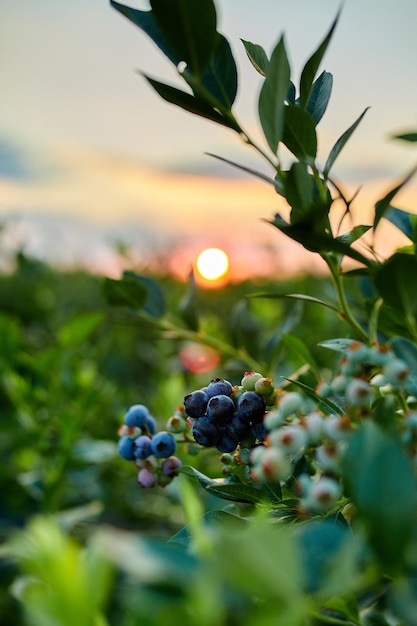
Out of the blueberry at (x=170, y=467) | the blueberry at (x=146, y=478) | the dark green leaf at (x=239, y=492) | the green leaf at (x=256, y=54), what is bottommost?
the blueberry at (x=146, y=478)

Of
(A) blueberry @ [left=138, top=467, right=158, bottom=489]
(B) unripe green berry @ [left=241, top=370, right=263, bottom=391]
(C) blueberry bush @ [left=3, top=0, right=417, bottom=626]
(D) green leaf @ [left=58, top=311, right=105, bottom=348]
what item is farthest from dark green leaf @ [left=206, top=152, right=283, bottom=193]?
(D) green leaf @ [left=58, top=311, right=105, bottom=348]

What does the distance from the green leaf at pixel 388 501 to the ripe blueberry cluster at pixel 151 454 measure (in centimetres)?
27

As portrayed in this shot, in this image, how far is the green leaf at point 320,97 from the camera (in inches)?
19.7

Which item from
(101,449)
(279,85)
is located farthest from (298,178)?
(101,449)

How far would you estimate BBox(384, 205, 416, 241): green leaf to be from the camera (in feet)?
1.84

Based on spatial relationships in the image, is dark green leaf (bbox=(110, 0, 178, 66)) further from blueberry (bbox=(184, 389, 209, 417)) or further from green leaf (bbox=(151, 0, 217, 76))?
blueberry (bbox=(184, 389, 209, 417))

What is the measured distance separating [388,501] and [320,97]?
34 centimetres

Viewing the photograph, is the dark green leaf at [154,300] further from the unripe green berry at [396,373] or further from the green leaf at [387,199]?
the unripe green berry at [396,373]

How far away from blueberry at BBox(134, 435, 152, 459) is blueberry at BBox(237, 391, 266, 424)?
0.12m

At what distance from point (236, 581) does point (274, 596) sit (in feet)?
0.06

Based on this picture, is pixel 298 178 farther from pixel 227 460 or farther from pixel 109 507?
pixel 109 507

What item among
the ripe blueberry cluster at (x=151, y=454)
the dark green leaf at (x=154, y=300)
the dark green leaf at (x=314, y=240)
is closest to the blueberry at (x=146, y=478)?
the ripe blueberry cluster at (x=151, y=454)

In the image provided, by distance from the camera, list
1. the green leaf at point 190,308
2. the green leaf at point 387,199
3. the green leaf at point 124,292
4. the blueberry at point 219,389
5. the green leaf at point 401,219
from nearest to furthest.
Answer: the green leaf at point 387,199
the blueberry at point 219,389
the green leaf at point 401,219
the green leaf at point 124,292
the green leaf at point 190,308

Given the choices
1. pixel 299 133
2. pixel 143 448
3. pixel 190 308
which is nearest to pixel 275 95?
pixel 299 133
